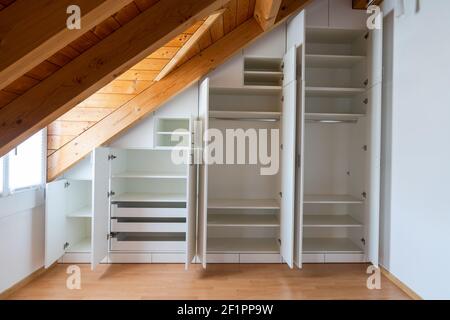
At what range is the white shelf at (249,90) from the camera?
2637mm

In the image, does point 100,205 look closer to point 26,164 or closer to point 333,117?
point 26,164

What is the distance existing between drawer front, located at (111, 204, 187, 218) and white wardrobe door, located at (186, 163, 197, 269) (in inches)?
8.1

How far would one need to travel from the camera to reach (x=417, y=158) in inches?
81.2

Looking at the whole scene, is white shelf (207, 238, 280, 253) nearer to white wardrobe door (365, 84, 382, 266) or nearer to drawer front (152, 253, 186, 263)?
drawer front (152, 253, 186, 263)

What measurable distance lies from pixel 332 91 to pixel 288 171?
0.97 meters

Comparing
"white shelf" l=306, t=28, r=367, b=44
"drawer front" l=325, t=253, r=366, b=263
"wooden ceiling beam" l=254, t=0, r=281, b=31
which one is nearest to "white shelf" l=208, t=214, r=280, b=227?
"drawer front" l=325, t=253, r=366, b=263

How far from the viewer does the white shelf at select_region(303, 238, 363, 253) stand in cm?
273

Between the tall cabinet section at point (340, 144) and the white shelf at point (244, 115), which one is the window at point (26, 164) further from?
the tall cabinet section at point (340, 144)

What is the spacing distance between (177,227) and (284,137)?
4.39 ft

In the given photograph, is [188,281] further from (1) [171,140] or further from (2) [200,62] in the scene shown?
(2) [200,62]

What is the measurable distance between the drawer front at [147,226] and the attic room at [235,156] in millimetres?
19

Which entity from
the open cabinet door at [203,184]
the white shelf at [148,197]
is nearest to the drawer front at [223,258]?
the open cabinet door at [203,184]

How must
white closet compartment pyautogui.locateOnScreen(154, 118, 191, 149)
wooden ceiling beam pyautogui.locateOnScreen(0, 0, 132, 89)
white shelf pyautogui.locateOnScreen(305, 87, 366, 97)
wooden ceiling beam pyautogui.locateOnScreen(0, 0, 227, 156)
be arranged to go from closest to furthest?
wooden ceiling beam pyautogui.locateOnScreen(0, 0, 132, 89) < wooden ceiling beam pyautogui.locateOnScreen(0, 0, 227, 156) < white shelf pyautogui.locateOnScreen(305, 87, 366, 97) < white closet compartment pyautogui.locateOnScreen(154, 118, 191, 149)
